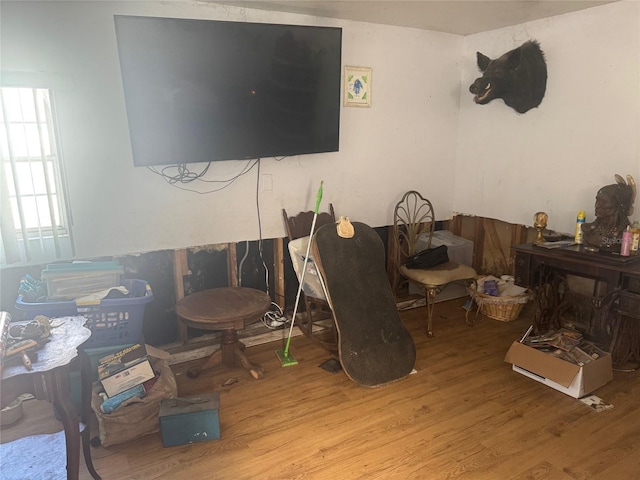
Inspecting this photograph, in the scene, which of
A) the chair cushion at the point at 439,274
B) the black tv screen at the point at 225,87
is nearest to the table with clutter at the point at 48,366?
the black tv screen at the point at 225,87

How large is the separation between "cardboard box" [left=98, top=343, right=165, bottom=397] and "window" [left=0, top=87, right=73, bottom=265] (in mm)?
703

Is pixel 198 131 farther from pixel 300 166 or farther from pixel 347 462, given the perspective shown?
pixel 347 462

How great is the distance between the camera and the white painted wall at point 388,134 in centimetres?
248

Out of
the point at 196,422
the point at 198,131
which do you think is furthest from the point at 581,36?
Answer: the point at 196,422

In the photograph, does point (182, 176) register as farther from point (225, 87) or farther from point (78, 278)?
point (78, 278)

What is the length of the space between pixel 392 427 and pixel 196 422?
3.31 feet

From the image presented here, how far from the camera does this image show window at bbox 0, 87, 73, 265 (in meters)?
2.25

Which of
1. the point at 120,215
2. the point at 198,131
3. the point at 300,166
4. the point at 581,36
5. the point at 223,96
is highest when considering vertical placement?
→ the point at 581,36

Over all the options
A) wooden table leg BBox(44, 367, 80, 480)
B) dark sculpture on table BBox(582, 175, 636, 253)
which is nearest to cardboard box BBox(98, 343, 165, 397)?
wooden table leg BBox(44, 367, 80, 480)

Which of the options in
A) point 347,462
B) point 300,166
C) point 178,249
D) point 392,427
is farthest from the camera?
point 300,166

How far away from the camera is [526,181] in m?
3.60

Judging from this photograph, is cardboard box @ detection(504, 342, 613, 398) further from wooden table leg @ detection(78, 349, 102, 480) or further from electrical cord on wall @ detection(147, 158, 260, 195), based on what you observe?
wooden table leg @ detection(78, 349, 102, 480)

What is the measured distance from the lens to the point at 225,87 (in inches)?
107

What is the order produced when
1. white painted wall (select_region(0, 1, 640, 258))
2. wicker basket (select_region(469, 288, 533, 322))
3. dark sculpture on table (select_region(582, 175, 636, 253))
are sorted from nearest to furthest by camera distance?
white painted wall (select_region(0, 1, 640, 258)) < dark sculpture on table (select_region(582, 175, 636, 253)) < wicker basket (select_region(469, 288, 533, 322))
